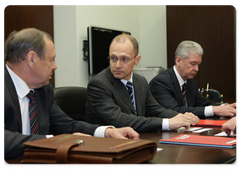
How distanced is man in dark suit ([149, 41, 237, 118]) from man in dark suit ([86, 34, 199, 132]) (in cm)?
43

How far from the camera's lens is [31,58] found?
1.83 metres

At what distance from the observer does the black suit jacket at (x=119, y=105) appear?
2195 mm

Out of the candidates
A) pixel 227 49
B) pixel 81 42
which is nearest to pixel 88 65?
pixel 81 42

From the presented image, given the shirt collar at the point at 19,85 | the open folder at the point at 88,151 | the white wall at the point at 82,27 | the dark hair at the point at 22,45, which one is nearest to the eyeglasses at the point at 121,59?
the dark hair at the point at 22,45

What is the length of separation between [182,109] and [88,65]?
2139mm

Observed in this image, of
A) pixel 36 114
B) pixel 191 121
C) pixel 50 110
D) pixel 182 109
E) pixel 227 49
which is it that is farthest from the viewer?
pixel 227 49

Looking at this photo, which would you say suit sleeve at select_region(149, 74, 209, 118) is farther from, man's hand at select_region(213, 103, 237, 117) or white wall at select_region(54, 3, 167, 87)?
white wall at select_region(54, 3, 167, 87)

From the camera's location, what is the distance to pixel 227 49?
4.90 meters

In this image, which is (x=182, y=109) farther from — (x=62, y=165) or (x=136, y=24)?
(x=136, y=24)

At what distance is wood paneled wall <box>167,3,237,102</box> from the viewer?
15.9 ft

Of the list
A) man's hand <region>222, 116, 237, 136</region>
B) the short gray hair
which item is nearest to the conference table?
man's hand <region>222, 116, 237, 136</region>

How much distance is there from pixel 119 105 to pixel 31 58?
858 mm

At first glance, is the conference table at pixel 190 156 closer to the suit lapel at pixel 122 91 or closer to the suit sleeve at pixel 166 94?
the suit lapel at pixel 122 91

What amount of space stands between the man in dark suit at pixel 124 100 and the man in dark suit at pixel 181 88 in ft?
1.40
